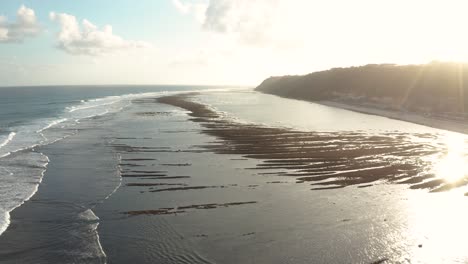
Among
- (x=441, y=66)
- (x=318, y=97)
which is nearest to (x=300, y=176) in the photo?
(x=441, y=66)

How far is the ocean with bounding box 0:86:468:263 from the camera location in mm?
12875

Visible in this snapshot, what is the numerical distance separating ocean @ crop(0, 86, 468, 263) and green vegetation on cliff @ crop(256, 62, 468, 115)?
3361 cm

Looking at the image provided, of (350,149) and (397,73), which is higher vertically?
(397,73)

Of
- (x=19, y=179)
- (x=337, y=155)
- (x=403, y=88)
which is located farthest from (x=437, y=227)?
(x=403, y=88)

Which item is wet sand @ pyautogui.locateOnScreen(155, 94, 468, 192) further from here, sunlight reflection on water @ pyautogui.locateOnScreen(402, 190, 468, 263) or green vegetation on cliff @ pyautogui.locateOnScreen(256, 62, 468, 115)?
green vegetation on cliff @ pyautogui.locateOnScreen(256, 62, 468, 115)

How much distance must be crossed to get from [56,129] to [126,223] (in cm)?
3450

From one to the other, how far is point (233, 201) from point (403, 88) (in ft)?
237

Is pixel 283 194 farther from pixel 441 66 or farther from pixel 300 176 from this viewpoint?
pixel 441 66

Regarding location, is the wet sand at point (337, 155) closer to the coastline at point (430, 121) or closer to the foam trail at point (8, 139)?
the coastline at point (430, 121)

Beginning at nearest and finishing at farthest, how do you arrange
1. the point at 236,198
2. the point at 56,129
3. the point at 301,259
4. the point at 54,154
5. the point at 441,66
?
the point at 301,259, the point at 236,198, the point at 54,154, the point at 56,129, the point at 441,66

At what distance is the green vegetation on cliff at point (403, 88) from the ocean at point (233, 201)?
33614mm

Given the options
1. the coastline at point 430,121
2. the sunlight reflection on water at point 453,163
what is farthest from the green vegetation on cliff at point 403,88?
the sunlight reflection on water at point 453,163

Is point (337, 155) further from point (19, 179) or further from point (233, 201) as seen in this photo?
point (19, 179)

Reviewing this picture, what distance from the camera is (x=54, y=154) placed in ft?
96.7
